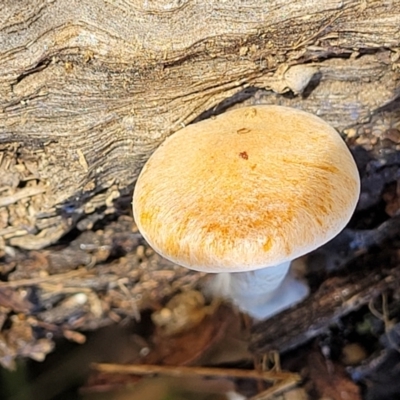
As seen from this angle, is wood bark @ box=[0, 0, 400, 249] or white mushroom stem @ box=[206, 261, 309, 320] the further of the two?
white mushroom stem @ box=[206, 261, 309, 320]

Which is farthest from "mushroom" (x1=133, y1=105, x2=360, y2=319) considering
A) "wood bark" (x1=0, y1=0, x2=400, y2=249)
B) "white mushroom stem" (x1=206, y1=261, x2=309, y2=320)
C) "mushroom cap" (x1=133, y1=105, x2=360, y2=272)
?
"white mushroom stem" (x1=206, y1=261, x2=309, y2=320)

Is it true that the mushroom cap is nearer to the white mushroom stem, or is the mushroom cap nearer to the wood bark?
the wood bark

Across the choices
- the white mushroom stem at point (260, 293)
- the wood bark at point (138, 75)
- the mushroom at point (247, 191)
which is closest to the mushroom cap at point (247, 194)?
the mushroom at point (247, 191)

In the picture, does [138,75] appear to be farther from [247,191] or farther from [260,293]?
[260,293]

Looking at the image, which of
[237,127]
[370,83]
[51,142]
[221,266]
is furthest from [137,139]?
[370,83]

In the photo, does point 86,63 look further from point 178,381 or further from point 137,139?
point 178,381

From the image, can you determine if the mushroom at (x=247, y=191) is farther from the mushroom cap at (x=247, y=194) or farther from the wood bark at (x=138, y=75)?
the wood bark at (x=138, y=75)

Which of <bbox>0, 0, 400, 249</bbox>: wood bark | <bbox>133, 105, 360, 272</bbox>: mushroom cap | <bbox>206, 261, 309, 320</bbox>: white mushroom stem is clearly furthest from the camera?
<bbox>206, 261, 309, 320</bbox>: white mushroom stem
